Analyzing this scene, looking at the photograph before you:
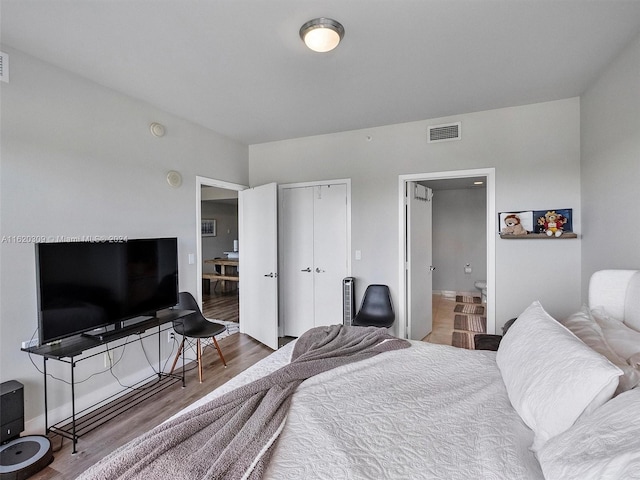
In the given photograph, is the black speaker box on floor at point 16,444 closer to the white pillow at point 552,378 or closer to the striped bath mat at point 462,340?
the white pillow at point 552,378

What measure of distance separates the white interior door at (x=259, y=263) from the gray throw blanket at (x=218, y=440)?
224 centimetres

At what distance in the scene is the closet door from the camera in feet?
13.0

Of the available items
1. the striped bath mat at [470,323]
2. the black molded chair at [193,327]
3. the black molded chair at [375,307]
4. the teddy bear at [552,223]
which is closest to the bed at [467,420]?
the teddy bear at [552,223]

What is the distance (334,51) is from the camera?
2.18 metres

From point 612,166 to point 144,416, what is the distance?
4003 millimetres

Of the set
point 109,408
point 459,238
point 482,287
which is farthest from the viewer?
point 459,238

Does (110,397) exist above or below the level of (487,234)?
below

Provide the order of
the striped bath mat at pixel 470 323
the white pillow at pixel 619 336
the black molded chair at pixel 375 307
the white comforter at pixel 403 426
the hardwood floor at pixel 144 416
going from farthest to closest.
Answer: the striped bath mat at pixel 470 323 < the black molded chair at pixel 375 307 < the hardwood floor at pixel 144 416 < the white pillow at pixel 619 336 < the white comforter at pixel 403 426

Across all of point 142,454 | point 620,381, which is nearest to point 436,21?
point 620,381

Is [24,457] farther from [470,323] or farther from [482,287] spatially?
[482,287]

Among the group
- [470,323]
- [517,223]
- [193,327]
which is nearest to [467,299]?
[470,323]

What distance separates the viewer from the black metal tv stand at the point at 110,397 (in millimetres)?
2117

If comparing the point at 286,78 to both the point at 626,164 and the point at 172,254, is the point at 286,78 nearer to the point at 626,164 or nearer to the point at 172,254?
the point at 172,254

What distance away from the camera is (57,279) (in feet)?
7.18
